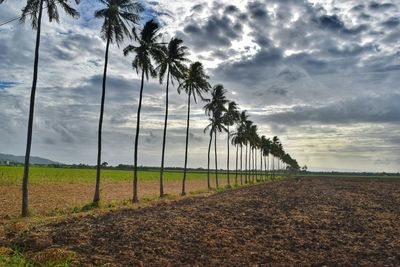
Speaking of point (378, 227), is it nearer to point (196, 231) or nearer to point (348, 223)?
point (348, 223)

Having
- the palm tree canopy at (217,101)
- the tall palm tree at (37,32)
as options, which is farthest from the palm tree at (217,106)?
the tall palm tree at (37,32)

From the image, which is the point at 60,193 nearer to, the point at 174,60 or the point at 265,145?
the point at 174,60

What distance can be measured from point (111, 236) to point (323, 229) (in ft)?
33.0

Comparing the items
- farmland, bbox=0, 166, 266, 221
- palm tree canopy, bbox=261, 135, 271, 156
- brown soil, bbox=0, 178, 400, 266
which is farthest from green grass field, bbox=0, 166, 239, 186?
brown soil, bbox=0, 178, 400, 266

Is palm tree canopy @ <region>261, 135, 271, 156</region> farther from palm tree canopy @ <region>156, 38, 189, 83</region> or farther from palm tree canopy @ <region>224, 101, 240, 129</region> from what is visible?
palm tree canopy @ <region>156, 38, 189, 83</region>

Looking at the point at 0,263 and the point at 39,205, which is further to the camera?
the point at 39,205

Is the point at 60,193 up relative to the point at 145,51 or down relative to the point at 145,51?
down

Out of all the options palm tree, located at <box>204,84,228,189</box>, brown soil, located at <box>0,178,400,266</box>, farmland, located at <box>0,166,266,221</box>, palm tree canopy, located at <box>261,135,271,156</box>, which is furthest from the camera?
palm tree canopy, located at <box>261,135,271,156</box>

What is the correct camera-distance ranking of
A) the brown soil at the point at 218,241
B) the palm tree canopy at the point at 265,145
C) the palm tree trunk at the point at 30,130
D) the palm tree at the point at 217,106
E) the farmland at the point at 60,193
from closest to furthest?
the brown soil at the point at 218,241 < the palm tree trunk at the point at 30,130 < the farmland at the point at 60,193 < the palm tree at the point at 217,106 < the palm tree canopy at the point at 265,145

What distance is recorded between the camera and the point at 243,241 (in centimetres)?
1542

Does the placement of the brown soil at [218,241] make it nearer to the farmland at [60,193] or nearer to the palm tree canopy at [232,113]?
the farmland at [60,193]

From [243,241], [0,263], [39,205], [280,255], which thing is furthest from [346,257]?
[39,205]

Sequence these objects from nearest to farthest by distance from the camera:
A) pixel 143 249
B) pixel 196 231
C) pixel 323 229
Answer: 1. pixel 143 249
2. pixel 196 231
3. pixel 323 229

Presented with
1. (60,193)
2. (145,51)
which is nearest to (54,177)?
(60,193)
